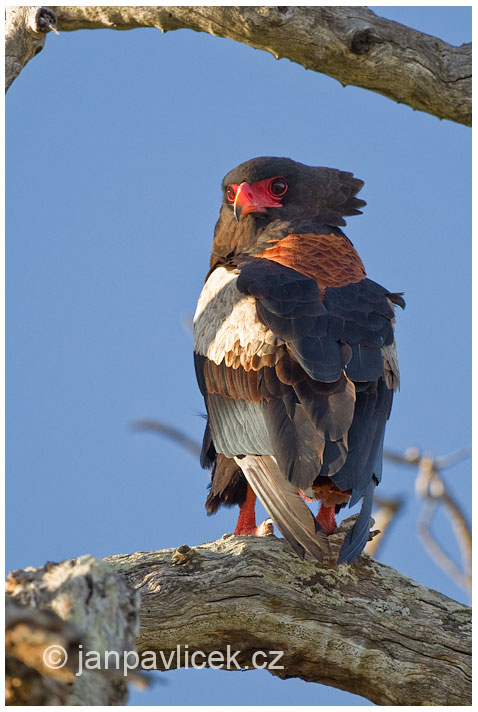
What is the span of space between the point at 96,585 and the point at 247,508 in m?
2.73

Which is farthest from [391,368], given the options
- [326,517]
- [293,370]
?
[326,517]

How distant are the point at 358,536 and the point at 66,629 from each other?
2.17m

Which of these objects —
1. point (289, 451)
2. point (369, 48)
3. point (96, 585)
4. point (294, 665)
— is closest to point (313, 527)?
→ point (289, 451)

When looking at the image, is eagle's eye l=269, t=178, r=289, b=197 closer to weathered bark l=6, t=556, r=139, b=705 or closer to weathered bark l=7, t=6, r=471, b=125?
weathered bark l=7, t=6, r=471, b=125

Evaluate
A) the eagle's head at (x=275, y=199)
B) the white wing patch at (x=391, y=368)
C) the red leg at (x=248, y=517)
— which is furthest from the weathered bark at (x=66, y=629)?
the eagle's head at (x=275, y=199)

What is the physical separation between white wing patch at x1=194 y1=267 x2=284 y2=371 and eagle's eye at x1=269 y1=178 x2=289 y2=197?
89 cm

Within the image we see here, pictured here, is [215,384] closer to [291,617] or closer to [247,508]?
[247,508]

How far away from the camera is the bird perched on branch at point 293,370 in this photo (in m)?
4.87

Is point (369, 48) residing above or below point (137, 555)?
above

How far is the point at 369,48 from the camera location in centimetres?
670

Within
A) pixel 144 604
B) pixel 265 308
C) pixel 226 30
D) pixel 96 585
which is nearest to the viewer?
pixel 96 585

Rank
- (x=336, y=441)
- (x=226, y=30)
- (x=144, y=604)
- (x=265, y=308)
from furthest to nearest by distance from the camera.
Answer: (x=226, y=30) < (x=265, y=308) < (x=336, y=441) < (x=144, y=604)

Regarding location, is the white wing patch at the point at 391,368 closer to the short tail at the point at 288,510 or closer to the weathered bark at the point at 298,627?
the short tail at the point at 288,510

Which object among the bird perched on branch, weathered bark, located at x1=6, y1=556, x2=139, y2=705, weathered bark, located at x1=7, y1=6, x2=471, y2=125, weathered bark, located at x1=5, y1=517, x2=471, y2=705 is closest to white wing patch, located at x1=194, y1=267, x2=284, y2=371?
the bird perched on branch
